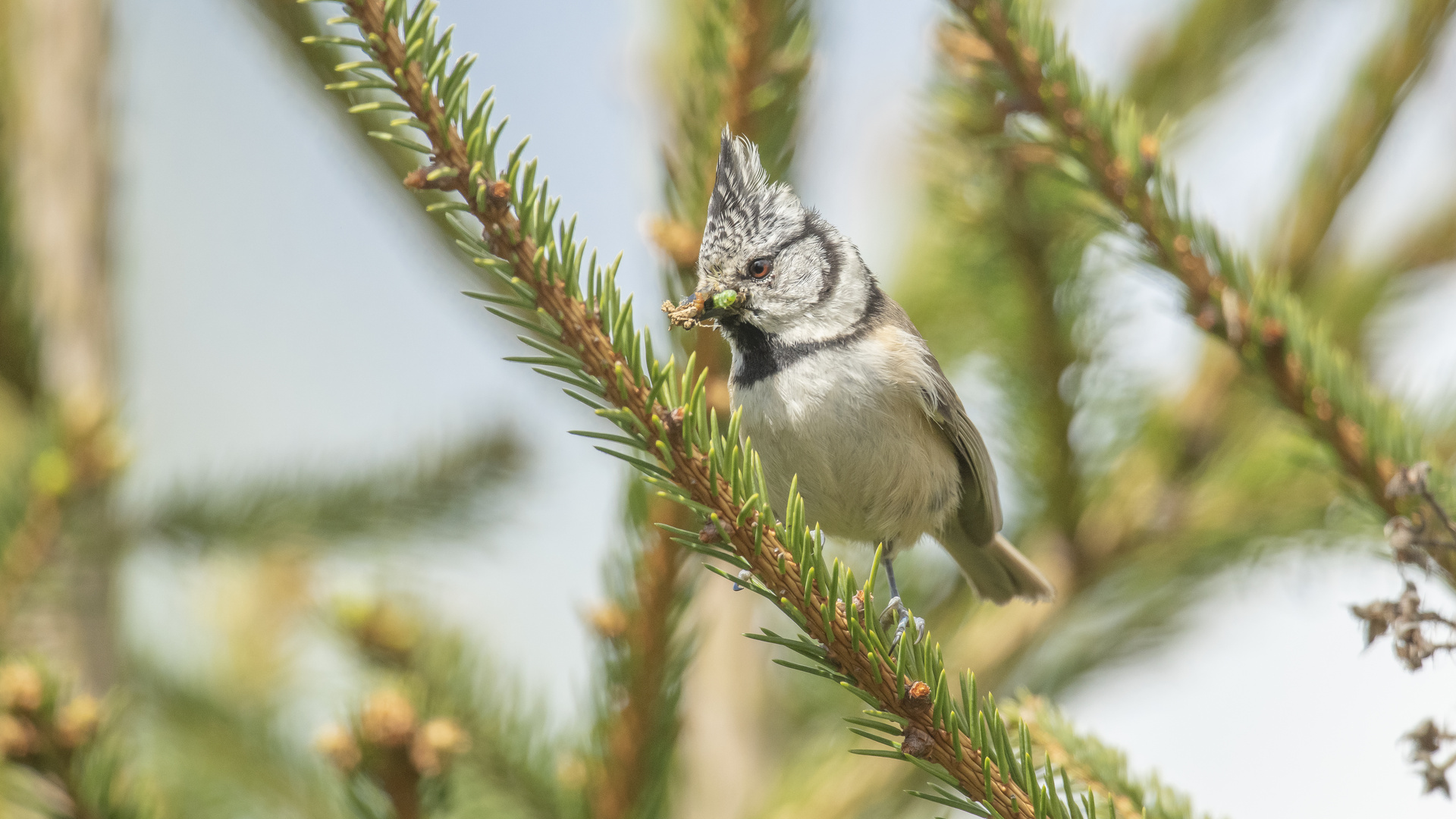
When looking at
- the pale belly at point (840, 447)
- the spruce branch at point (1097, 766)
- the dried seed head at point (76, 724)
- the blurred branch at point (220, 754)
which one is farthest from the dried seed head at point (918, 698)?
the blurred branch at point (220, 754)

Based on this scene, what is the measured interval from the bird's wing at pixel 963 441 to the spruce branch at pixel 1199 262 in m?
0.55

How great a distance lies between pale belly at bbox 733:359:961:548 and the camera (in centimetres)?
190

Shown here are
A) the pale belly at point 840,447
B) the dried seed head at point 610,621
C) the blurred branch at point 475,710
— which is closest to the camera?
the dried seed head at point 610,621

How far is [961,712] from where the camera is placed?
3.89ft

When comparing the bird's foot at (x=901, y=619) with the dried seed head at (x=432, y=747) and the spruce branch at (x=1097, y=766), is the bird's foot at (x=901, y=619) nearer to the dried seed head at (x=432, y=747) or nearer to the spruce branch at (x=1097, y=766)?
the spruce branch at (x=1097, y=766)

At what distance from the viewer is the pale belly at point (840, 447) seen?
1.90 metres

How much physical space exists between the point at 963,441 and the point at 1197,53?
0.97m

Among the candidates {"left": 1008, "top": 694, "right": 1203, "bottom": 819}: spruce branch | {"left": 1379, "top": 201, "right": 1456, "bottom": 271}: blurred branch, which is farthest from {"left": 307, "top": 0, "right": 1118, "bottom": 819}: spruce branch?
{"left": 1379, "top": 201, "right": 1456, "bottom": 271}: blurred branch

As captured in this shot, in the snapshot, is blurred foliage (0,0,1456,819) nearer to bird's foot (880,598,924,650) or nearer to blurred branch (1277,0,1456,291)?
blurred branch (1277,0,1456,291)

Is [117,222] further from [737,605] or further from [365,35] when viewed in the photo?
[737,605]

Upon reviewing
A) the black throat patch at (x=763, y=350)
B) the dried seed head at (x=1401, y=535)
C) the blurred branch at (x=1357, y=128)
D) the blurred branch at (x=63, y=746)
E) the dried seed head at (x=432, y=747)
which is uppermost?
the blurred branch at (x=1357, y=128)

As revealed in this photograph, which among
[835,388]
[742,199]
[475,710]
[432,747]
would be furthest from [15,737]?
[835,388]

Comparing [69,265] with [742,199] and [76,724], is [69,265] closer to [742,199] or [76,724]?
[76,724]

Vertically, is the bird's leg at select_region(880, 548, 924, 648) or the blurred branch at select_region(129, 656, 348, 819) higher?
the bird's leg at select_region(880, 548, 924, 648)
